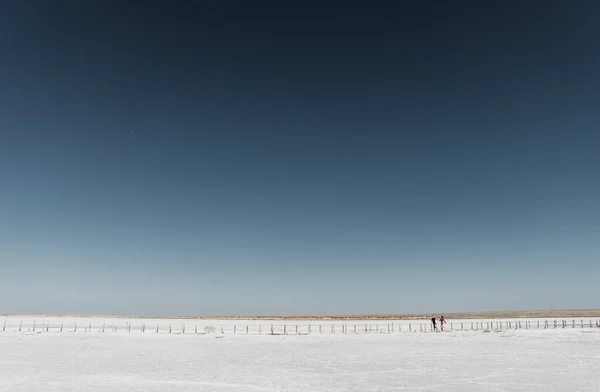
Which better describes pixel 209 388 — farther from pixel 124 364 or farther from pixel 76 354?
pixel 76 354

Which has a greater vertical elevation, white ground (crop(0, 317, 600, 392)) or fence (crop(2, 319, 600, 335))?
white ground (crop(0, 317, 600, 392))

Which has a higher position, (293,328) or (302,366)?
(302,366)

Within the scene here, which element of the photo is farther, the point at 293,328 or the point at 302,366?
the point at 293,328

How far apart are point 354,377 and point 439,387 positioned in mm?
5338

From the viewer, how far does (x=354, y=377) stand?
24.3 meters

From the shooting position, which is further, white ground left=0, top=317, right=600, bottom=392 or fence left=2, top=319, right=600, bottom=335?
fence left=2, top=319, right=600, bottom=335

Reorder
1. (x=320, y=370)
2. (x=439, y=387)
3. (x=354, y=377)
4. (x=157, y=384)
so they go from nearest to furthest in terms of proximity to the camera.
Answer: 1. (x=439, y=387)
2. (x=157, y=384)
3. (x=354, y=377)
4. (x=320, y=370)

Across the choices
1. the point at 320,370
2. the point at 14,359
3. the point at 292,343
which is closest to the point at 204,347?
the point at 292,343

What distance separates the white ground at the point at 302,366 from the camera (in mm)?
21797

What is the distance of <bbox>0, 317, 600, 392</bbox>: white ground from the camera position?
21797 mm

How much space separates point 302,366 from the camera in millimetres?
28875

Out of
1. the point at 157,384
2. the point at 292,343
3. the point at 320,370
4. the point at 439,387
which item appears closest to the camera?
the point at 439,387

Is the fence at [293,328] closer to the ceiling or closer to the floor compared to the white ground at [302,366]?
closer to the floor

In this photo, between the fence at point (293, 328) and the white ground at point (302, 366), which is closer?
the white ground at point (302, 366)
